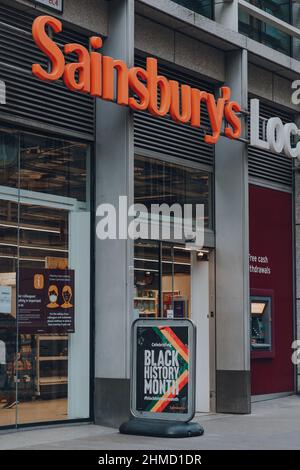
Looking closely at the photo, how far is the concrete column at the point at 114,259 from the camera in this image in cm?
1405

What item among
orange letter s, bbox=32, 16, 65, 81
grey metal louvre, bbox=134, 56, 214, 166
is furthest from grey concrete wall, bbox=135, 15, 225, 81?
orange letter s, bbox=32, 16, 65, 81

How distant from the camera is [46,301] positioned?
1387 cm

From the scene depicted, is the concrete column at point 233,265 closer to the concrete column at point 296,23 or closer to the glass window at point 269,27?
the glass window at point 269,27

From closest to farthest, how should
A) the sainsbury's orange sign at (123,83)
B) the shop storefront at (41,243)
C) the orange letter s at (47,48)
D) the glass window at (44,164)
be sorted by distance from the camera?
the orange letter s at (47,48) < the sainsbury's orange sign at (123,83) < the shop storefront at (41,243) < the glass window at (44,164)

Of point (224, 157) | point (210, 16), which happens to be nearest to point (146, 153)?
point (224, 157)

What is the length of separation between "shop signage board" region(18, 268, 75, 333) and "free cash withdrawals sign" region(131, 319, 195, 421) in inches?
53.8

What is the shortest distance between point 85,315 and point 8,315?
1.61m

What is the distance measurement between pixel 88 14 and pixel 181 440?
6.61 m

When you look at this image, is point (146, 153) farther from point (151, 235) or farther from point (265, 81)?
point (265, 81)

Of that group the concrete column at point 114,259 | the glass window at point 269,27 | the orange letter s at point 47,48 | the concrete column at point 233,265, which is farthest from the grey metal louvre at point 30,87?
the glass window at point 269,27

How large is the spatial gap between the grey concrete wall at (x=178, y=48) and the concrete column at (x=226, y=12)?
0.55m

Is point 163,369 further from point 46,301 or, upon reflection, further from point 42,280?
point 42,280

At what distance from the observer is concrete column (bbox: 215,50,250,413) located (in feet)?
54.9

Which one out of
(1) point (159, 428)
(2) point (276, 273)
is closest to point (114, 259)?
(1) point (159, 428)
